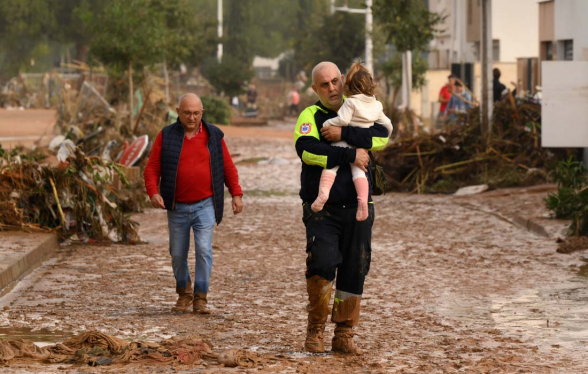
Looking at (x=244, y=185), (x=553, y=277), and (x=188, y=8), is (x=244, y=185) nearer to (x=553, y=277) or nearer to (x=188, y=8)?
(x=553, y=277)

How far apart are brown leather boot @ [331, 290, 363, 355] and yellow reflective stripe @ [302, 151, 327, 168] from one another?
2.79 ft

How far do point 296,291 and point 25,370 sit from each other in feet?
12.4

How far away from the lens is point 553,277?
35.3ft

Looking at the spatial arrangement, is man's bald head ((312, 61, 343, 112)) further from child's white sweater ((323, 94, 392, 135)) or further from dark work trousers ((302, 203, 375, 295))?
dark work trousers ((302, 203, 375, 295))

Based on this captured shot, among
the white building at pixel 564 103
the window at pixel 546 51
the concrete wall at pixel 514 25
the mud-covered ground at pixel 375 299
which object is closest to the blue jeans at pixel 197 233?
the mud-covered ground at pixel 375 299

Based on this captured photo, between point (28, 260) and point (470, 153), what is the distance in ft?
37.9

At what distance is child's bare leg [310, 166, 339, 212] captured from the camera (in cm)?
704

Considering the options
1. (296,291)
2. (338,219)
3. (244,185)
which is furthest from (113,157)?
(338,219)

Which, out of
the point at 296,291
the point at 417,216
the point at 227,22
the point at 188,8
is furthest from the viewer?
the point at 227,22

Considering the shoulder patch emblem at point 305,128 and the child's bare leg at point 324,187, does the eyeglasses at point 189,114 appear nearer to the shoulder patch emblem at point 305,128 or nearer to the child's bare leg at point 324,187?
the shoulder patch emblem at point 305,128

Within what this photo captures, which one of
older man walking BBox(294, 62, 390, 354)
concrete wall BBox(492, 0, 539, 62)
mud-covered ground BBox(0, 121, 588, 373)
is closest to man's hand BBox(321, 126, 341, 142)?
older man walking BBox(294, 62, 390, 354)

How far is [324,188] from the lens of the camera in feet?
23.1

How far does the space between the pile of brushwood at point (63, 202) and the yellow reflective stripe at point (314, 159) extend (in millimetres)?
6598

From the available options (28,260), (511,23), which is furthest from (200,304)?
(511,23)
